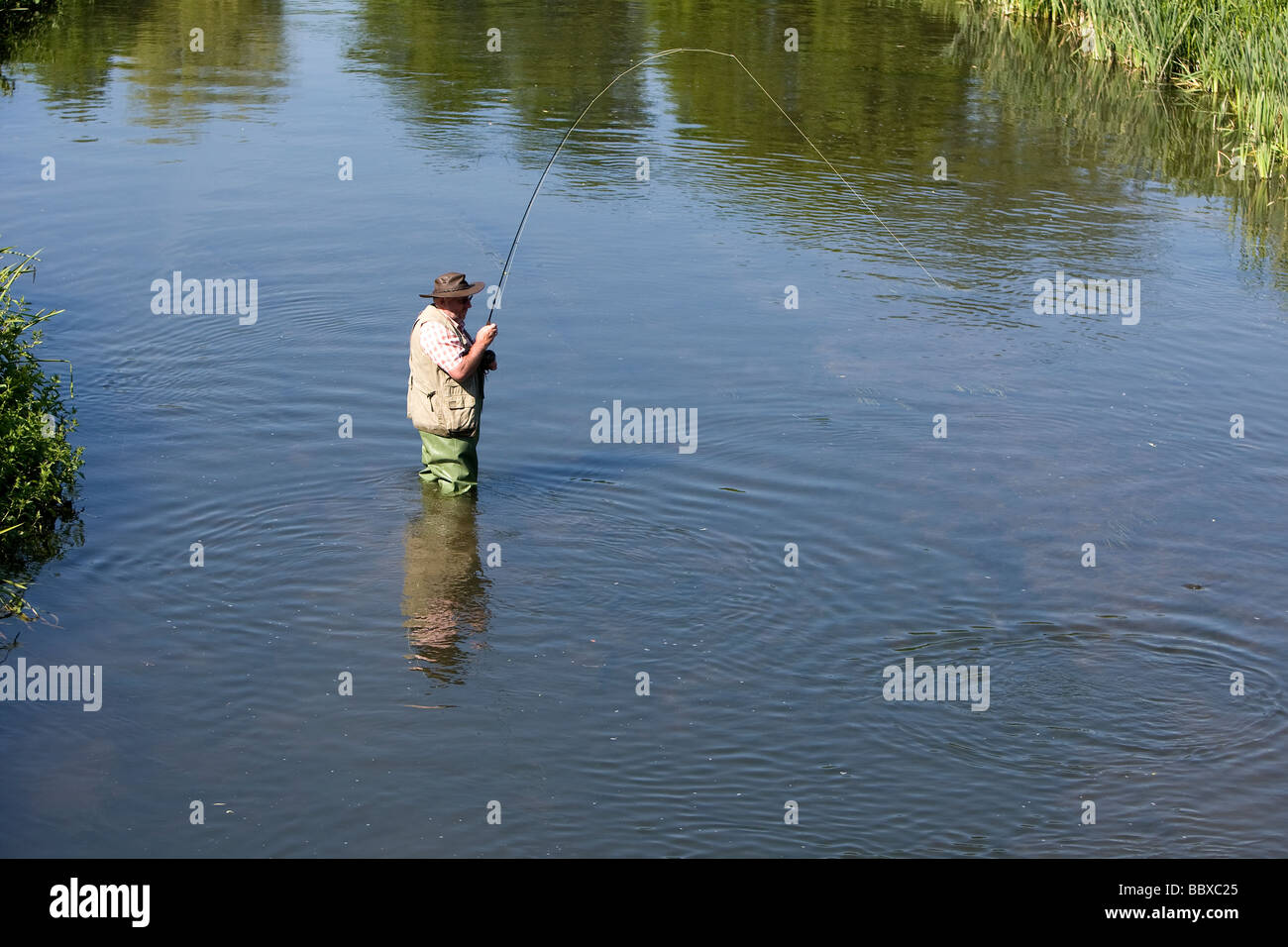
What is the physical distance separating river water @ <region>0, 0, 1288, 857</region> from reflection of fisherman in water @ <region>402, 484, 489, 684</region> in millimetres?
29

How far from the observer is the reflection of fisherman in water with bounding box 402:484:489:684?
7.29 m

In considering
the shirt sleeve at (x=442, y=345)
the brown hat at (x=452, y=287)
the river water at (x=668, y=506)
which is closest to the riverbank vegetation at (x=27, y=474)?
the river water at (x=668, y=506)

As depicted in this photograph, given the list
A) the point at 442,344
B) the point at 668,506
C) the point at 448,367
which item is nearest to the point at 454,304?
the point at 442,344

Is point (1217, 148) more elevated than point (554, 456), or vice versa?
point (1217, 148)

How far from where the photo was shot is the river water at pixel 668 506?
6.27m

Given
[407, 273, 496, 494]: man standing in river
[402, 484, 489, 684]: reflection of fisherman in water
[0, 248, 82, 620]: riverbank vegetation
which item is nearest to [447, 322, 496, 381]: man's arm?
[407, 273, 496, 494]: man standing in river

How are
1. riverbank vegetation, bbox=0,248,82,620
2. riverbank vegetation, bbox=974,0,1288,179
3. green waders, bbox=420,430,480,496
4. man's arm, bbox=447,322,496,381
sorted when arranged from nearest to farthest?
riverbank vegetation, bbox=0,248,82,620 < man's arm, bbox=447,322,496,381 < green waders, bbox=420,430,480,496 < riverbank vegetation, bbox=974,0,1288,179

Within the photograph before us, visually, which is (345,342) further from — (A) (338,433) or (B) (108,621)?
(B) (108,621)

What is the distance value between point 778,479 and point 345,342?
3822 mm

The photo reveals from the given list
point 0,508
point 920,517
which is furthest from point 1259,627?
point 0,508

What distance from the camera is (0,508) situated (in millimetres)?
8047

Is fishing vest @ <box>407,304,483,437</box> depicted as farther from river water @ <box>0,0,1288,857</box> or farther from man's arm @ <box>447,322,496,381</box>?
river water @ <box>0,0,1288,857</box>

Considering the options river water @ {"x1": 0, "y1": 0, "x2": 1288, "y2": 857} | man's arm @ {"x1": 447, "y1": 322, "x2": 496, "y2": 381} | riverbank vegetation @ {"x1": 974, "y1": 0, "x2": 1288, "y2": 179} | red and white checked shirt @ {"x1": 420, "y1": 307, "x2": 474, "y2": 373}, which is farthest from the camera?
riverbank vegetation @ {"x1": 974, "y1": 0, "x2": 1288, "y2": 179}
